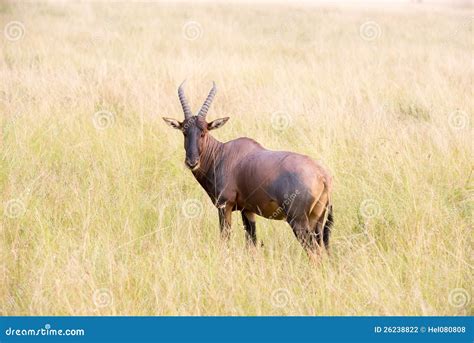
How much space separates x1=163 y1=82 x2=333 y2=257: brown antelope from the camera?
16.6 feet

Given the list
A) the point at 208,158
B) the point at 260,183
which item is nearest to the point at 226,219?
the point at 260,183

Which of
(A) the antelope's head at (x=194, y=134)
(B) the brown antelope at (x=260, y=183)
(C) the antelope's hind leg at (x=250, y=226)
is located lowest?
(C) the antelope's hind leg at (x=250, y=226)

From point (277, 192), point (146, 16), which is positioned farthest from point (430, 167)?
point (146, 16)

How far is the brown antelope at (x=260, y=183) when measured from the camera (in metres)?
5.07

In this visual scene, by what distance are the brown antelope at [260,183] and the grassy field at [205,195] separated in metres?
0.28

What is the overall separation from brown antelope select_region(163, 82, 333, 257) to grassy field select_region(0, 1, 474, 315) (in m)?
0.28

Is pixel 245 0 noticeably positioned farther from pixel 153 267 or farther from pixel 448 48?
pixel 153 267

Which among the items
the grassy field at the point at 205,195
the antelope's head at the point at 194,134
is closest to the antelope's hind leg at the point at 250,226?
the grassy field at the point at 205,195

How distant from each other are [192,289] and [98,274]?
0.67 m

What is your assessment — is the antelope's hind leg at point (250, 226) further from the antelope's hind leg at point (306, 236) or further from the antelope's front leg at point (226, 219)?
the antelope's hind leg at point (306, 236)

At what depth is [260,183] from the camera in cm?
529

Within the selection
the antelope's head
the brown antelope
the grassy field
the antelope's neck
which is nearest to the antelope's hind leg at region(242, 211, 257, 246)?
the brown antelope

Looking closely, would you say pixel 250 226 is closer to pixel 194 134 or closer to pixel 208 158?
pixel 208 158


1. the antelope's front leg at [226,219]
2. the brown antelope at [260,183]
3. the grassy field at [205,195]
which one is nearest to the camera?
the grassy field at [205,195]
